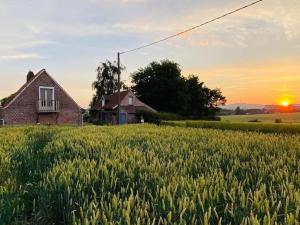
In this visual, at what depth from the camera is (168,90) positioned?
91062mm

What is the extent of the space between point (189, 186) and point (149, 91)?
292 ft

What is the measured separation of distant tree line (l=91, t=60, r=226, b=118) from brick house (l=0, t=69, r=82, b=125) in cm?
3471

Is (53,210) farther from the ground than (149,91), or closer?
closer

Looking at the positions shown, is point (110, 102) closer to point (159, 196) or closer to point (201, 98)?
point (201, 98)

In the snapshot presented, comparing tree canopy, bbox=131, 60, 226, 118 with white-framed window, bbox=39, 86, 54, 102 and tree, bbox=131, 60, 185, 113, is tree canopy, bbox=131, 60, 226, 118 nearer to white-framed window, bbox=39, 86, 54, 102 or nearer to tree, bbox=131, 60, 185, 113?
tree, bbox=131, 60, 185, 113

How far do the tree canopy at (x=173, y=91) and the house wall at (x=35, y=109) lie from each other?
3424cm

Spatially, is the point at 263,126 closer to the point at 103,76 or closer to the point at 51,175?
the point at 51,175

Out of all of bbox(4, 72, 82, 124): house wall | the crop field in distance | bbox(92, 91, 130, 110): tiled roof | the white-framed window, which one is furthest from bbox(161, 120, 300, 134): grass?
bbox(92, 91, 130, 110): tiled roof

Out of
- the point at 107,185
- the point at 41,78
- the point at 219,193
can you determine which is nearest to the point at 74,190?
the point at 107,185

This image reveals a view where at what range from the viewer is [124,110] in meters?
79.9

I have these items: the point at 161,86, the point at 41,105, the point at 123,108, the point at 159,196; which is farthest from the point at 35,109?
the point at 159,196

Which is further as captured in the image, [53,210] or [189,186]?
[53,210]

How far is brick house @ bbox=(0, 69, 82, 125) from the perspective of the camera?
5216 cm

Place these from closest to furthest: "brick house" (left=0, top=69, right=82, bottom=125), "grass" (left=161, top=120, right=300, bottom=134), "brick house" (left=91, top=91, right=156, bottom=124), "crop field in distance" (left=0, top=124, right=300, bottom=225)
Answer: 1. "crop field in distance" (left=0, top=124, right=300, bottom=225)
2. "grass" (left=161, top=120, right=300, bottom=134)
3. "brick house" (left=0, top=69, right=82, bottom=125)
4. "brick house" (left=91, top=91, right=156, bottom=124)
